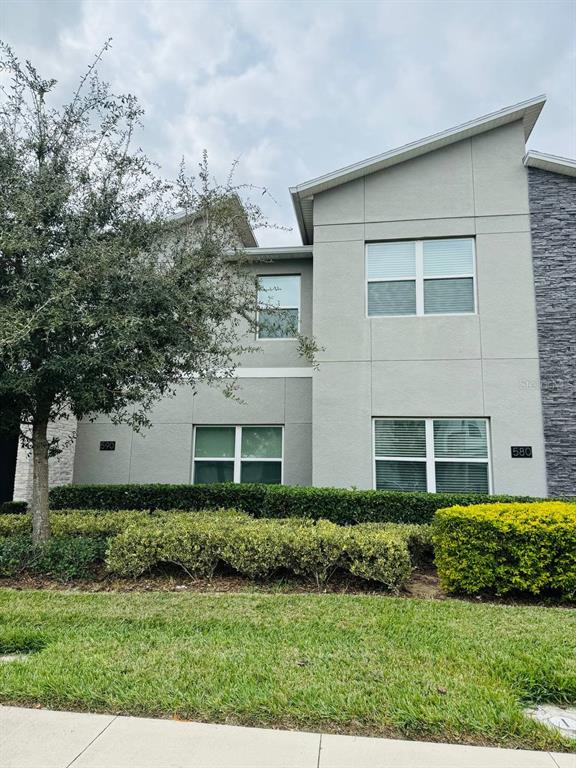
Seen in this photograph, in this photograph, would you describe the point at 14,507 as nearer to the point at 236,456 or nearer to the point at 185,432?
the point at 185,432

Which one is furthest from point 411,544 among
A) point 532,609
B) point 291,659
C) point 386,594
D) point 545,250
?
point 545,250

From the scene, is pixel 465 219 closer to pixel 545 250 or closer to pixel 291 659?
pixel 545 250

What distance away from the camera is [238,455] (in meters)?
11.2

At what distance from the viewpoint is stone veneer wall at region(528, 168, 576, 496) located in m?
9.16

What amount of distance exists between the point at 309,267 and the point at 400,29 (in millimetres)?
5243

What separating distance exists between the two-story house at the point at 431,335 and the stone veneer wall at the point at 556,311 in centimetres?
3

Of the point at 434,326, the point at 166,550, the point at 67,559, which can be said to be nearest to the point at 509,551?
the point at 166,550

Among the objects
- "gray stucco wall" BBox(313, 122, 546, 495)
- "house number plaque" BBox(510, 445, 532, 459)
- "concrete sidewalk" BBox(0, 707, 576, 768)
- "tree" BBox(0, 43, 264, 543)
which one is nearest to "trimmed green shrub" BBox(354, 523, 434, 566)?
"gray stucco wall" BBox(313, 122, 546, 495)

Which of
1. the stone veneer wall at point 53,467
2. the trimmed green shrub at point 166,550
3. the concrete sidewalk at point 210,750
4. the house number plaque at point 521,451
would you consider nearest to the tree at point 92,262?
the trimmed green shrub at point 166,550

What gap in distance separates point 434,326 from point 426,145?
11.9ft

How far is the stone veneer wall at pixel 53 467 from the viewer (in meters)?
11.2

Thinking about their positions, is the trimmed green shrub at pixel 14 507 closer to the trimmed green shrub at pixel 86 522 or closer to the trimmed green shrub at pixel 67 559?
the trimmed green shrub at pixel 86 522

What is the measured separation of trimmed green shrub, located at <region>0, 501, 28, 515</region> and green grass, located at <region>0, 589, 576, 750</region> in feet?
18.2

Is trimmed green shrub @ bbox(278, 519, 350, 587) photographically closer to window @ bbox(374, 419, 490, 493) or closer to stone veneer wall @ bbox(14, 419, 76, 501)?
window @ bbox(374, 419, 490, 493)
